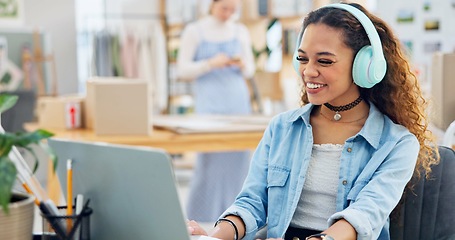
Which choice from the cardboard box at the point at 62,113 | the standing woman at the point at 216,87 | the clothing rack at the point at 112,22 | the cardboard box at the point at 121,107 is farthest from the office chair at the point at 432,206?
the clothing rack at the point at 112,22

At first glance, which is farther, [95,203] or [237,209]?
[237,209]

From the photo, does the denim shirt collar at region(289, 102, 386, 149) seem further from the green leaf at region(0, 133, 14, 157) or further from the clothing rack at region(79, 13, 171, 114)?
the clothing rack at region(79, 13, 171, 114)

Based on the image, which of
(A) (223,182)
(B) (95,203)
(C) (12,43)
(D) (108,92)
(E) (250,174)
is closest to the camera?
(B) (95,203)

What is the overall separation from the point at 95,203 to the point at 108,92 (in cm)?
160

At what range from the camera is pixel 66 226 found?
3.62 feet

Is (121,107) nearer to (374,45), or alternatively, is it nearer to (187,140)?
(187,140)

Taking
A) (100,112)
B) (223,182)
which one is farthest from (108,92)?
(223,182)

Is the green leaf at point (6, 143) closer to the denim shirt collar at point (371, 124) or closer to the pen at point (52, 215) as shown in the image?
the pen at point (52, 215)

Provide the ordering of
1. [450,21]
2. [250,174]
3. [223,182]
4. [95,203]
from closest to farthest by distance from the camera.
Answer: [95,203]
[250,174]
[450,21]
[223,182]

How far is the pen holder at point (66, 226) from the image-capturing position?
1.10m

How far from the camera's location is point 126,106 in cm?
270

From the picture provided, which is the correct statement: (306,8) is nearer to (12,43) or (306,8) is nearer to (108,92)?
(12,43)

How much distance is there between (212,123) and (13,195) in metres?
1.96

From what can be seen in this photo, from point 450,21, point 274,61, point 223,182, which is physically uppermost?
point 450,21
